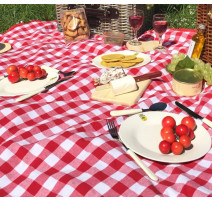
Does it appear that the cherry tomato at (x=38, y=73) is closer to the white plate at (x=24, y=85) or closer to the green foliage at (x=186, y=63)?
the white plate at (x=24, y=85)

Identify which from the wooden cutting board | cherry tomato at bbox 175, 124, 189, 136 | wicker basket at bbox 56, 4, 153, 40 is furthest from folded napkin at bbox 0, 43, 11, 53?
cherry tomato at bbox 175, 124, 189, 136

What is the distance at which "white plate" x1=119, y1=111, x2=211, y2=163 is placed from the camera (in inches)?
59.0

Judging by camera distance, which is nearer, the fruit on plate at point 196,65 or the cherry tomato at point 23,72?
the fruit on plate at point 196,65

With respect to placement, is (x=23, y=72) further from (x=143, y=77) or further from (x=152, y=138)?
(x=152, y=138)

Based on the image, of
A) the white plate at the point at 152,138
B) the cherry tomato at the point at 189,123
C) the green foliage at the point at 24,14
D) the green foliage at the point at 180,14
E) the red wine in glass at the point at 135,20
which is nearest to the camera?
the white plate at the point at 152,138

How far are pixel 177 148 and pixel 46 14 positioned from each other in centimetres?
326

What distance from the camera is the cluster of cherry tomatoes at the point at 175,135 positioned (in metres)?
1.50

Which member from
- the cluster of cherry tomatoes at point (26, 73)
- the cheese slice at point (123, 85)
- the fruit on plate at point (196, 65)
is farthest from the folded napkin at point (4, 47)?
the fruit on plate at point (196, 65)

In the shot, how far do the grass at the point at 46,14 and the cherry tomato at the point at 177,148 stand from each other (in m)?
2.40

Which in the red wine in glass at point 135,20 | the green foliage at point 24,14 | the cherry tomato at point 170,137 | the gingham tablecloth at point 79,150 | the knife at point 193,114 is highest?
the red wine in glass at point 135,20

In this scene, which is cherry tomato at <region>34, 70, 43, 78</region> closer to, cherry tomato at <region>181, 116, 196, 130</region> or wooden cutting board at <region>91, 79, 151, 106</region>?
wooden cutting board at <region>91, 79, 151, 106</region>

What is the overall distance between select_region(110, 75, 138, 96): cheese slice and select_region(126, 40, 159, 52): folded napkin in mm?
854
